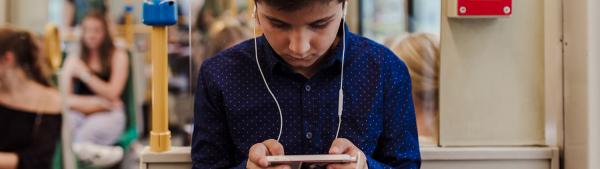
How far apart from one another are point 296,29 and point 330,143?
0.93ft

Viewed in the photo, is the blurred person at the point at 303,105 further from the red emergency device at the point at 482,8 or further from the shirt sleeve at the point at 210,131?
the red emergency device at the point at 482,8

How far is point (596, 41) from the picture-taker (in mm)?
1179

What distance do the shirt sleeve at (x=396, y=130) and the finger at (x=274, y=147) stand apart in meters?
0.21

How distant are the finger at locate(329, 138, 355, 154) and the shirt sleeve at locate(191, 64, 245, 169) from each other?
22 cm

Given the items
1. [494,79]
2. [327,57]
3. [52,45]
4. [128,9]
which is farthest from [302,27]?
[52,45]

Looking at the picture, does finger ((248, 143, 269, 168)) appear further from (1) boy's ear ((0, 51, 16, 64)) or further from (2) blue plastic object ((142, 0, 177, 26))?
(1) boy's ear ((0, 51, 16, 64))

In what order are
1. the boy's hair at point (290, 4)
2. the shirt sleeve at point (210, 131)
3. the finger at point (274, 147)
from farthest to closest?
the shirt sleeve at point (210, 131)
the finger at point (274, 147)
the boy's hair at point (290, 4)

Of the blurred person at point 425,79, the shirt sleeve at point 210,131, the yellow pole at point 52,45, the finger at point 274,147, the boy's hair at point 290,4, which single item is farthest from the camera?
the yellow pole at point 52,45

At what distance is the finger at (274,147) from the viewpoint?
964 millimetres

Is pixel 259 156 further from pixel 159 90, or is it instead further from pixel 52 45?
pixel 52 45

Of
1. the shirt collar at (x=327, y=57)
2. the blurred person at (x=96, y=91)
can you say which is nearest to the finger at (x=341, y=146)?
the shirt collar at (x=327, y=57)

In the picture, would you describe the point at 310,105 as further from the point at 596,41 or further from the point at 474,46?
the point at 596,41

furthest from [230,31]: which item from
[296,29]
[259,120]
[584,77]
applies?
[584,77]

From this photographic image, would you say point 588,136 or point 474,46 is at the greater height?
point 474,46
